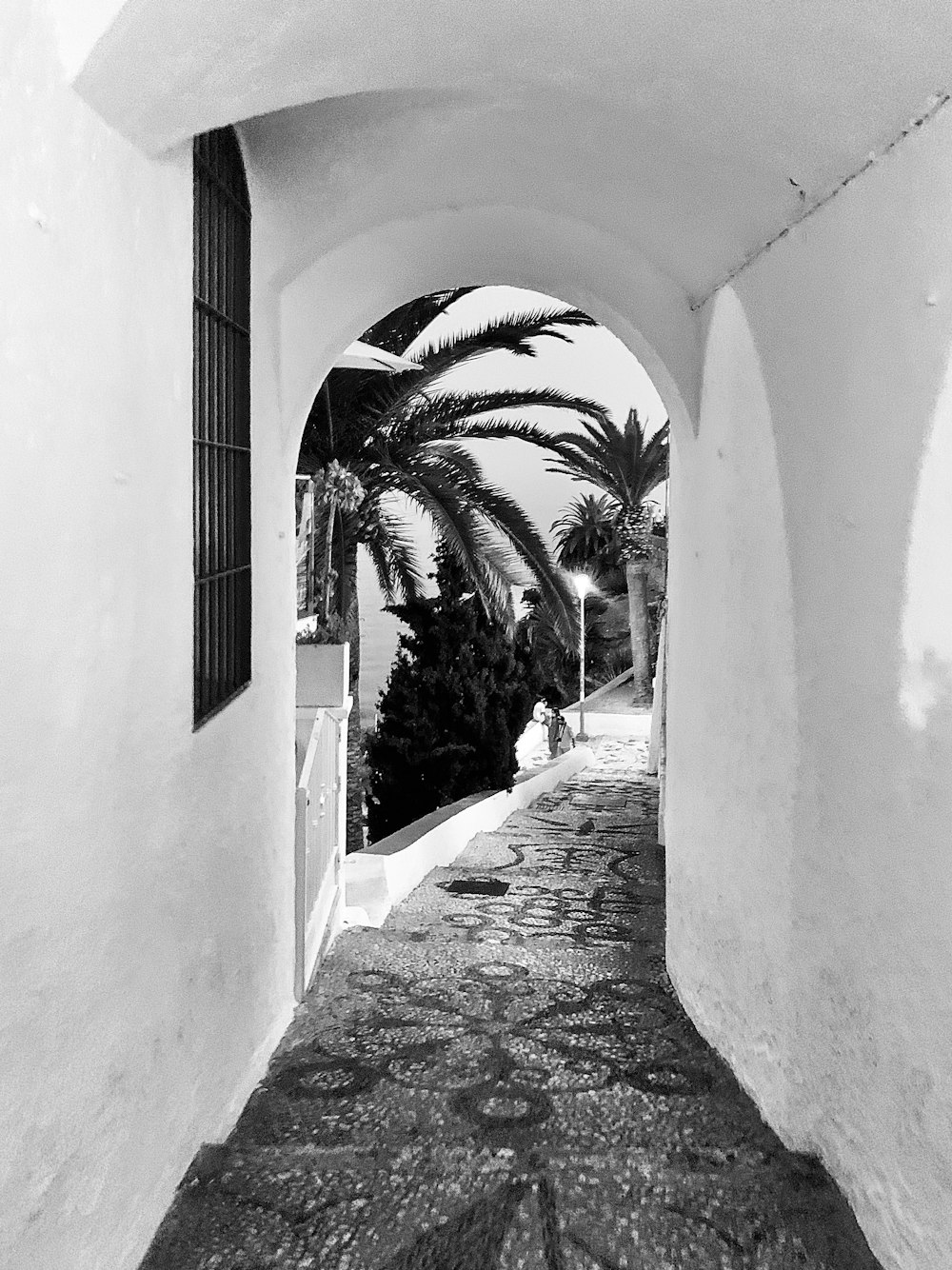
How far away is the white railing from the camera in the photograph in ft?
15.6

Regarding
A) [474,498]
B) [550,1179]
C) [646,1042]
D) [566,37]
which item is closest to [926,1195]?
[550,1179]

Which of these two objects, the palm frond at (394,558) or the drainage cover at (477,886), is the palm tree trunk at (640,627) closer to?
the palm frond at (394,558)

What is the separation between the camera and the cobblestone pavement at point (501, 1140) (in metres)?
2.75

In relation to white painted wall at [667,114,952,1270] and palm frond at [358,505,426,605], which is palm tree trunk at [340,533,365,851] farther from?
white painted wall at [667,114,952,1270]

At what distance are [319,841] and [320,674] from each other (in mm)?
993

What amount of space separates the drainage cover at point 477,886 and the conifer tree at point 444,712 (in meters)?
3.62

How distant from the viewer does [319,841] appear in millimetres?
5332

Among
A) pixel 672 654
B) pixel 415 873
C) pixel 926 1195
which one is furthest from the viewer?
pixel 415 873

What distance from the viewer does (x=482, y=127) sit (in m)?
3.76

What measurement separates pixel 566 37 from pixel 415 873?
5.51m

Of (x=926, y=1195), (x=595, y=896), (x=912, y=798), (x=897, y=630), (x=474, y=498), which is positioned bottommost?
(x=595, y=896)

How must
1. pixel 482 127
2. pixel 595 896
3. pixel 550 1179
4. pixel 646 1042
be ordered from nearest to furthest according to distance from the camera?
pixel 550 1179, pixel 482 127, pixel 646 1042, pixel 595 896

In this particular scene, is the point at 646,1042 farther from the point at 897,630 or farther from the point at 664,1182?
the point at 897,630

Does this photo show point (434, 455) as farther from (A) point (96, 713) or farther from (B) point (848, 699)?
(A) point (96, 713)
